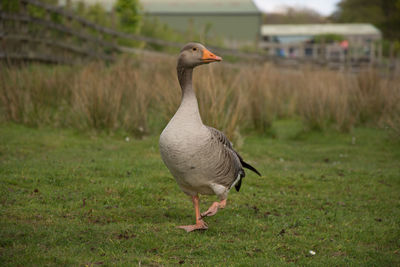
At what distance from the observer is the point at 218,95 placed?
27.4 ft

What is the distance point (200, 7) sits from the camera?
4419cm

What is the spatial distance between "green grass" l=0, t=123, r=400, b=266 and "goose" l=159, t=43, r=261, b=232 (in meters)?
0.52

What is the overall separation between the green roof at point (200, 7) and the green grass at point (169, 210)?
35.6m

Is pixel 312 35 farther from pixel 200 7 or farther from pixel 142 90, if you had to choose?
pixel 142 90

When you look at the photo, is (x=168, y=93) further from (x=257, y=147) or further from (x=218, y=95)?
(x=257, y=147)

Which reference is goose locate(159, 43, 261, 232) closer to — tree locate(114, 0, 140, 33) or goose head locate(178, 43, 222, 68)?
goose head locate(178, 43, 222, 68)

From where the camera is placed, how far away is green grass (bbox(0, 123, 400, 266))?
405cm

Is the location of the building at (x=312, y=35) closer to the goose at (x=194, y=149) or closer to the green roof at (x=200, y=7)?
the green roof at (x=200, y=7)

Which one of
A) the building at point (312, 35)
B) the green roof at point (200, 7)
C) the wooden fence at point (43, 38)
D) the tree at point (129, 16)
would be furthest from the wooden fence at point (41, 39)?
the building at point (312, 35)

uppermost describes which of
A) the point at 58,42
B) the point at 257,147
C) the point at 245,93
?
the point at 58,42

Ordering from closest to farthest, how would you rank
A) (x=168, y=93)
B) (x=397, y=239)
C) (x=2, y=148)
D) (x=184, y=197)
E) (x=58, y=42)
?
1. (x=397, y=239)
2. (x=184, y=197)
3. (x=2, y=148)
4. (x=168, y=93)
5. (x=58, y=42)

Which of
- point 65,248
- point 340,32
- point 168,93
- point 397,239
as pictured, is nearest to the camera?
point 65,248

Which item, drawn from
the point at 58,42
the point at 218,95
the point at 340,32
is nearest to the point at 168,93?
the point at 218,95

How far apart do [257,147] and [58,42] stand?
8.40m
